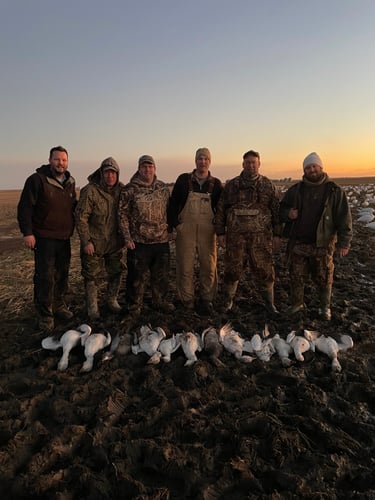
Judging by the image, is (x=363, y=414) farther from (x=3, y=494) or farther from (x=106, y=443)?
(x=3, y=494)

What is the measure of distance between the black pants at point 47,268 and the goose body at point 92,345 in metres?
0.98

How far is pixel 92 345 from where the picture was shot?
4543 mm

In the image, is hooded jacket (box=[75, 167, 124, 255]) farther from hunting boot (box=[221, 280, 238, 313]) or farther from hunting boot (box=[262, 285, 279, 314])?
hunting boot (box=[262, 285, 279, 314])

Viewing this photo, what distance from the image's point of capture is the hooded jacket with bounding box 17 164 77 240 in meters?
4.94

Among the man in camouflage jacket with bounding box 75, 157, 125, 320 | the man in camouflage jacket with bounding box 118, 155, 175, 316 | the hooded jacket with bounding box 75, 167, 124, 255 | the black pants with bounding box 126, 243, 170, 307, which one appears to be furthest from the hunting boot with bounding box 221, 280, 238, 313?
the hooded jacket with bounding box 75, 167, 124, 255

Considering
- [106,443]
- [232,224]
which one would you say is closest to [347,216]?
[232,224]

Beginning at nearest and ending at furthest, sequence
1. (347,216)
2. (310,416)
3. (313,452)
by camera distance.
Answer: (313,452) < (310,416) < (347,216)

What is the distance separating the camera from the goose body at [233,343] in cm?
448

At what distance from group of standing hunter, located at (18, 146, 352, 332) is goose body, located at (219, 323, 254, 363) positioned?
1007 mm

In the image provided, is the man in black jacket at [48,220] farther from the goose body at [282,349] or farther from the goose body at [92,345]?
the goose body at [282,349]

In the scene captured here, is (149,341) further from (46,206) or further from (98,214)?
(46,206)

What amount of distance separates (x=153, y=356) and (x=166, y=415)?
3.45 ft

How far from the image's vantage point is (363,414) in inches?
136

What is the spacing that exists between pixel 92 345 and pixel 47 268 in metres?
1.40
